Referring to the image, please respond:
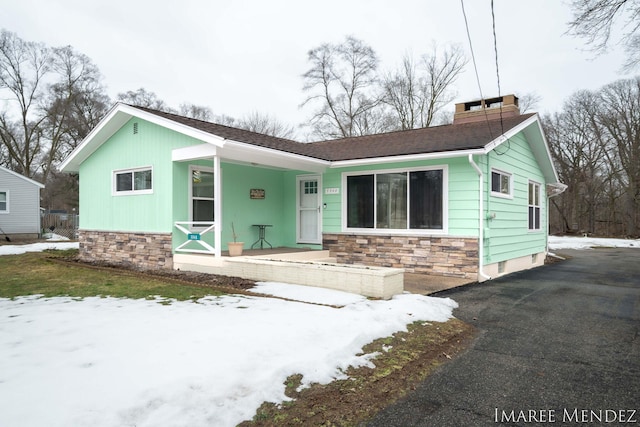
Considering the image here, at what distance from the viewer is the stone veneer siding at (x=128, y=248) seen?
887 cm

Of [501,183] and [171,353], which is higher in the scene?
[501,183]

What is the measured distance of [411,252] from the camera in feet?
29.0

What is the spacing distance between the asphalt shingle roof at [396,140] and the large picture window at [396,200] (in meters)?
0.55

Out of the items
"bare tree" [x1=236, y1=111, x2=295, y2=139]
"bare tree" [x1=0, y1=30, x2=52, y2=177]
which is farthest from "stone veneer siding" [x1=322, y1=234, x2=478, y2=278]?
"bare tree" [x1=0, y1=30, x2=52, y2=177]

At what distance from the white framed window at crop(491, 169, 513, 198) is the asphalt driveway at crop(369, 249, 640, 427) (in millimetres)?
2871

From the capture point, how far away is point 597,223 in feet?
95.0

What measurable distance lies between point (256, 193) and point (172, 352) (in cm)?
721

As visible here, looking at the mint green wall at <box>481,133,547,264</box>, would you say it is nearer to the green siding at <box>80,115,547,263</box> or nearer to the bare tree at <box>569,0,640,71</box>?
the green siding at <box>80,115,547,263</box>

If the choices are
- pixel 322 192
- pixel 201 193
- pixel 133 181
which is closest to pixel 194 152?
pixel 201 193

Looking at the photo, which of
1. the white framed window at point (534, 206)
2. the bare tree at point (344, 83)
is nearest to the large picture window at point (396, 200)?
the white framed window at point (534, 206)

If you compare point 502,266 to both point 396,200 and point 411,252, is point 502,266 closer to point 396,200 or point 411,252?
point 411,252

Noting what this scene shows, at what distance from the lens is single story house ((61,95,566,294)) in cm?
827

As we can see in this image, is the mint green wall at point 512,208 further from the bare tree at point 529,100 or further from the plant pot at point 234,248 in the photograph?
the bare tree at point 529,100

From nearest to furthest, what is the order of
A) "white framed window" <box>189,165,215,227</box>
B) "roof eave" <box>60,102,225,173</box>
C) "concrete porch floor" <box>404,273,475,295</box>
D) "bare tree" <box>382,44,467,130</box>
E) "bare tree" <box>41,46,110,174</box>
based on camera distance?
"concrete porch floor" <box>404,273,475,295</box> → "roof eave" <box>60,102,225,173</box> → "white framed window" <box>189,165,215,227</box> → "bare tree" <box>382,44,467,130</box> → "bare tree" <box>41,46,110,174</box>
